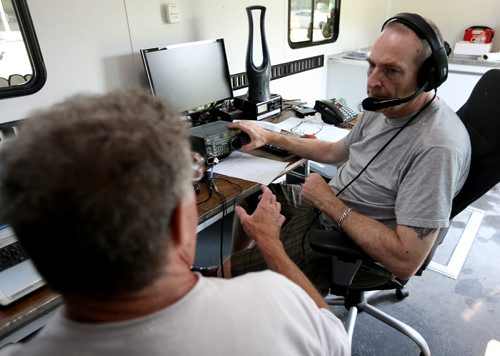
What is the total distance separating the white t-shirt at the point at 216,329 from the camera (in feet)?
1.48

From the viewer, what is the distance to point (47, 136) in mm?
405

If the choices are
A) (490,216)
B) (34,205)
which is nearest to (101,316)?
(34,205)

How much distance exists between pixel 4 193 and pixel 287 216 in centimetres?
131

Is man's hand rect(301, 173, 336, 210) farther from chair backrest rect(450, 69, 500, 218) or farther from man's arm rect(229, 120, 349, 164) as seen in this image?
chair backrest rect(450, 69, 500, 218)

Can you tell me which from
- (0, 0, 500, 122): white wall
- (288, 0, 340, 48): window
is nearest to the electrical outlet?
(0, 0, 500, 122): white wall

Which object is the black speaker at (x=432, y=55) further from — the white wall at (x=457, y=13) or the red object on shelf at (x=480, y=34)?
the white wall at (x=457, y=13)

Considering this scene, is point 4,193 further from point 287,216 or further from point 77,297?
point 287,216

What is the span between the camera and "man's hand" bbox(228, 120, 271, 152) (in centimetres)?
151

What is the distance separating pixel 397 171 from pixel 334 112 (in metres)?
0.86

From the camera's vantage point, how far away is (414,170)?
3.49 feet

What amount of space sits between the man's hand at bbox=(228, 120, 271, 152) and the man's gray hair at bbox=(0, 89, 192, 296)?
1056mm

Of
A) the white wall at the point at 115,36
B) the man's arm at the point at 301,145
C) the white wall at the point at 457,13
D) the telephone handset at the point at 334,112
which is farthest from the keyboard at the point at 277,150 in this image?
the white wall at the point at 457,13

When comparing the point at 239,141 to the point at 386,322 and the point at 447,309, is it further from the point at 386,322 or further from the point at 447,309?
the point at 447,309

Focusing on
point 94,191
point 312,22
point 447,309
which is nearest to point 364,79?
point 312,22
